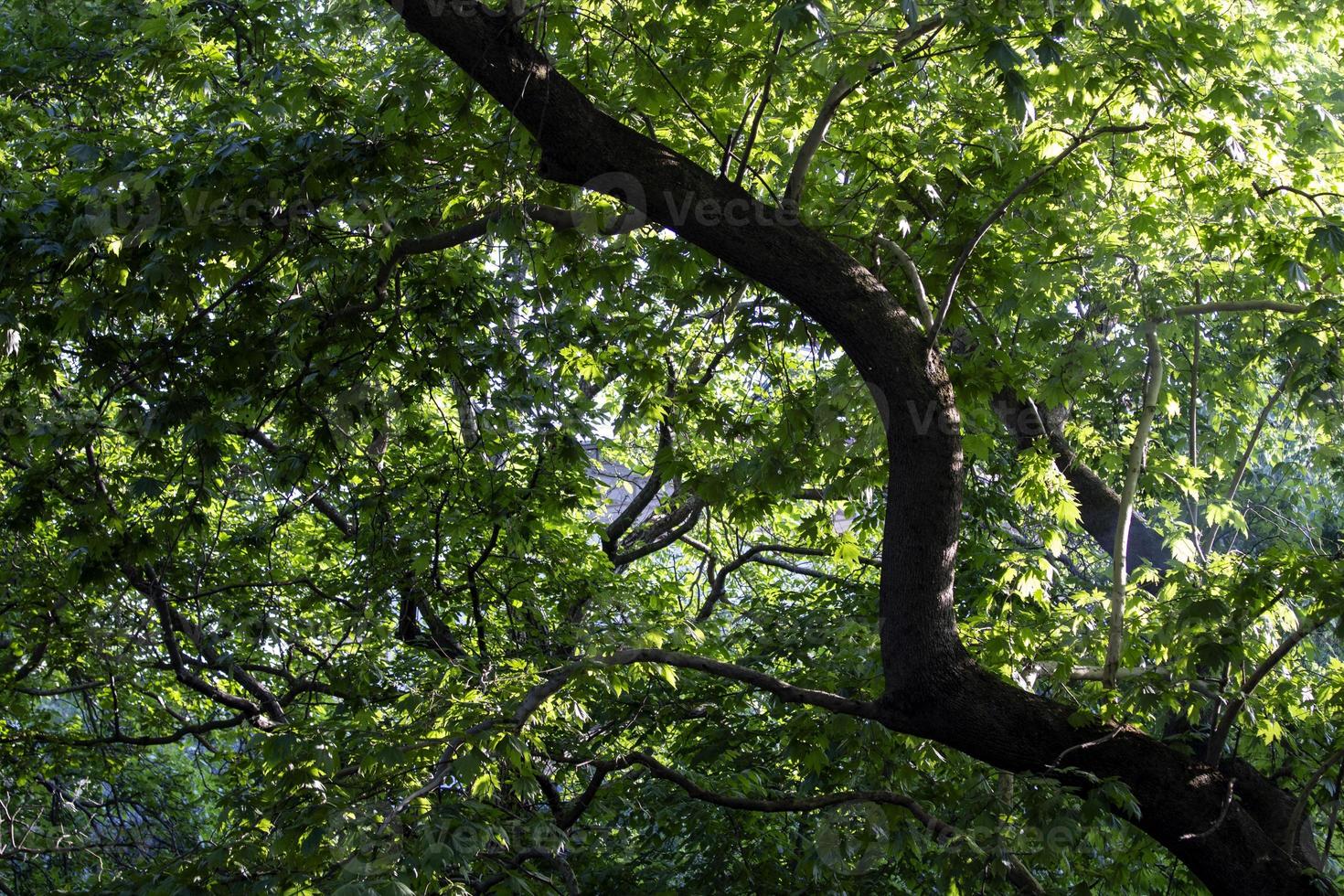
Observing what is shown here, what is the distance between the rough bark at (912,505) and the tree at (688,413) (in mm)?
14

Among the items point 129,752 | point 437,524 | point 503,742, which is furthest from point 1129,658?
point 129,752

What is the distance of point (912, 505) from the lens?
3826mm

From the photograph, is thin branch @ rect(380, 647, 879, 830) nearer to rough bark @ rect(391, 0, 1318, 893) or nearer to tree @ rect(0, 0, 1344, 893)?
tree @ rect(0, 0, 1344, 893)

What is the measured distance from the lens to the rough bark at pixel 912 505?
150 inches

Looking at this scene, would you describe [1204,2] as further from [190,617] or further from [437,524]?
[190,617]

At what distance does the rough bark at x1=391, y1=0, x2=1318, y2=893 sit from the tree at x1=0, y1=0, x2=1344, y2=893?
1cm

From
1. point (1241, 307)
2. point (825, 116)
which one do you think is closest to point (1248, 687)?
point (1241, 307)

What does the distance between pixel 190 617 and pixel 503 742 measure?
3810 mm

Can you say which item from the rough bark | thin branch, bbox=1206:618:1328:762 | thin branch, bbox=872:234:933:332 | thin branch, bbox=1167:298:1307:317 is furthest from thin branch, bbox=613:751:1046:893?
thin branch, bbox=1167:298:1307:317

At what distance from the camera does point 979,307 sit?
18.0 feet

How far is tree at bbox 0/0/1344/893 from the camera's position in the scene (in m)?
3.83

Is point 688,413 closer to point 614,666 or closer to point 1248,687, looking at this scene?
point 614,666

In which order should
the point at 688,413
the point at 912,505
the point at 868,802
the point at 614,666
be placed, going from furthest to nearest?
the point at 688,413 < the point at 868,802 < the point at 614,666 < the point at 912,505

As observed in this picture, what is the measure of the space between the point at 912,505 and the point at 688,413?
6.58 ft
